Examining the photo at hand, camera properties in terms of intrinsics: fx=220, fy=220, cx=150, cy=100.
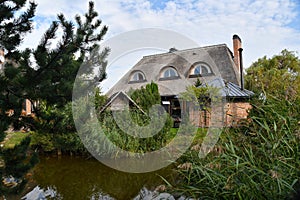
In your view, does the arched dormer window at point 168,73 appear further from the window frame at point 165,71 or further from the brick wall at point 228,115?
the brick wall at point 228,115

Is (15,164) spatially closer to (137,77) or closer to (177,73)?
(137,77)

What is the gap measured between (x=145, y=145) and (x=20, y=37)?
367 centimetres

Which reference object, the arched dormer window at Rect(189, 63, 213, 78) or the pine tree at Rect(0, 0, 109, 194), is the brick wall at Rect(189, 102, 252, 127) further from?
the arched dormer window at Rect(189, 63, 213, 78)

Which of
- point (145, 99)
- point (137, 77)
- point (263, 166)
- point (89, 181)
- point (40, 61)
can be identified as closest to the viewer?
point (40, 61)

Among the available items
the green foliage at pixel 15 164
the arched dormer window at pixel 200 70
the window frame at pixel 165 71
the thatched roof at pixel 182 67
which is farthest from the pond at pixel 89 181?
the arched dormer window at pixel 200 70

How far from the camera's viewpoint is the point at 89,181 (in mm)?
3645

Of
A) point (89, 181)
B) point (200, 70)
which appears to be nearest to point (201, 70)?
point (200, 70)

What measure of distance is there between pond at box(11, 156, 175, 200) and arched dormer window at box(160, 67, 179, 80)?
7.20 m

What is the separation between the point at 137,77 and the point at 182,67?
2.78 metres

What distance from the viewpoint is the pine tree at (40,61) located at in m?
1.65

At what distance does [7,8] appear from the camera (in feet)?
5.94

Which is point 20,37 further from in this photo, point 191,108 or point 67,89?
point 191,108

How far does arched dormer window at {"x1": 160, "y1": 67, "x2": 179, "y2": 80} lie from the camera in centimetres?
1115

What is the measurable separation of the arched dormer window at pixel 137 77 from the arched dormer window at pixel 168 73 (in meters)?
1.31
